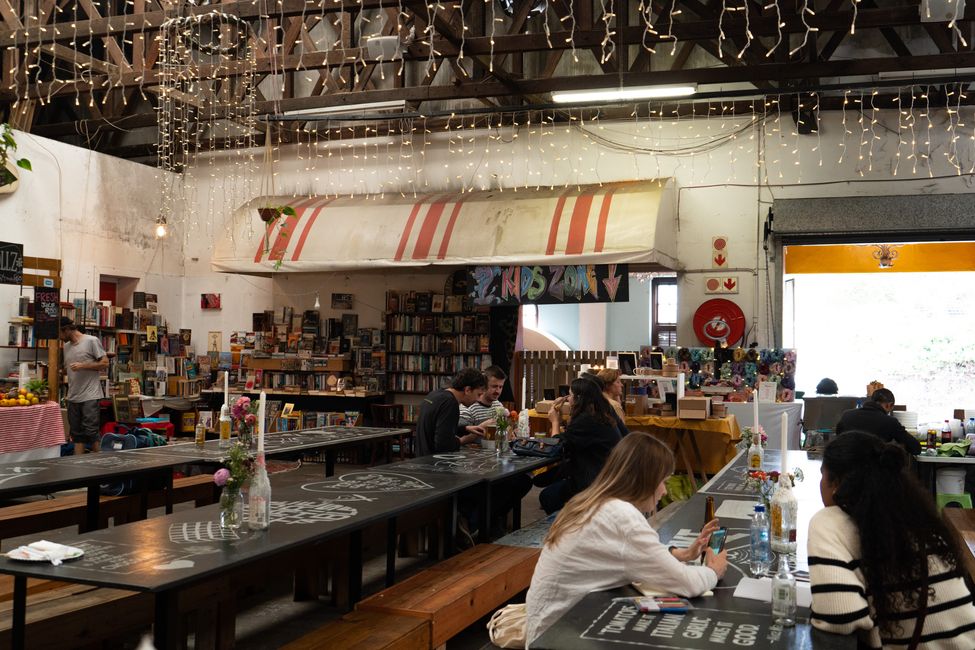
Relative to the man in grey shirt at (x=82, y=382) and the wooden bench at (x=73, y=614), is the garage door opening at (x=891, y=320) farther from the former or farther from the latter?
the wooden bench at (x=73, y=614)

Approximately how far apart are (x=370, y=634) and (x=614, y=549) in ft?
4.53

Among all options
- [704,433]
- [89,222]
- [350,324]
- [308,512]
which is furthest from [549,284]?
[308,512]

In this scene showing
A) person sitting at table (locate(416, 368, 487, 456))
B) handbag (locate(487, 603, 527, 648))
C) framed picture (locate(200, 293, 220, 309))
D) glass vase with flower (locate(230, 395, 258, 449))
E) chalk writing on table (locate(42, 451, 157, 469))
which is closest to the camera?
handbag (locate(487, 603, 527, 648))

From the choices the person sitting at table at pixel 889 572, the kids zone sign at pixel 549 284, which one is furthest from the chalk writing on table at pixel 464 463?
the kids zone sign at pixel 549 284

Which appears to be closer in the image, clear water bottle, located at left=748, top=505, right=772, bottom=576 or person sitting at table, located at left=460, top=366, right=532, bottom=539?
clear water bottle, located at left=748, top=505, right=772, bottom=576

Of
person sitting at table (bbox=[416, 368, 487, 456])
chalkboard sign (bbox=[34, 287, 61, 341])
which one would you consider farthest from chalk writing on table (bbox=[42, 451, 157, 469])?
chalkboard sign (bbox=[34, 287, 61, 341])

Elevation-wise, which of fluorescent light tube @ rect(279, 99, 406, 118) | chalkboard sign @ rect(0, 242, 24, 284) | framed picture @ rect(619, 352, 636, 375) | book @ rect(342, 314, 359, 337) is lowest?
framed picture @ rect(619, 352, 636, 375)

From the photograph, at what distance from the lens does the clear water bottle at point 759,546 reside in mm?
3531

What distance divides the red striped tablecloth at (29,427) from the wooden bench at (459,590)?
607 centimetres

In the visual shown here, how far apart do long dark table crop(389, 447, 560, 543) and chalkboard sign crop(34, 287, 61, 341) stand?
23.1 ft

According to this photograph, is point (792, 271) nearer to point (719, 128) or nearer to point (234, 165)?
point (719, 128)

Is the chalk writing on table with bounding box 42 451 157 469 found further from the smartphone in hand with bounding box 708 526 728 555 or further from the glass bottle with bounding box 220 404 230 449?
the smartphone in hand with bounding box 708 526 728 555

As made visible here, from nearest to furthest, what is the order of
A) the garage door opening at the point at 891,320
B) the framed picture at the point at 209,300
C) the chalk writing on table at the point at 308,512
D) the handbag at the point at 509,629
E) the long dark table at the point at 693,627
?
the long dark table at the point at 693,627
the handbag at the point at 509,629
the chalk writing on table at the point at 308,512
the garage door opening at the point at 891,320
the framed picture at the point at 209,300

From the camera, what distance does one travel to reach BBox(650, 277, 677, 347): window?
17.6 meters
